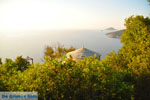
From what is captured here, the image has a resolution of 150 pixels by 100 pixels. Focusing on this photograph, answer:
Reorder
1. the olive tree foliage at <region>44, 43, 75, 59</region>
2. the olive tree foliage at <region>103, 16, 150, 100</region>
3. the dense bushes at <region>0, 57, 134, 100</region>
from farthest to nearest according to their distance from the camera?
the olive tree foliage at <region>44, 43, 75, 59</region>, the olive tree foliage at <region>103, 16, 150, 100</region>, the dense bushes at <region>0, 57, 134, 100</region>

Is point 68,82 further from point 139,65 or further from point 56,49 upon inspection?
point 56,49

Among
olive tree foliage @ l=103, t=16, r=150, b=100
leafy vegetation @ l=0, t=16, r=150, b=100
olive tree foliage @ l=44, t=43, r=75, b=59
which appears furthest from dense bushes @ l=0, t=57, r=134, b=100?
olive tree foliage @ l=44, t=43, r=75, b=59

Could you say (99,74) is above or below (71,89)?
above

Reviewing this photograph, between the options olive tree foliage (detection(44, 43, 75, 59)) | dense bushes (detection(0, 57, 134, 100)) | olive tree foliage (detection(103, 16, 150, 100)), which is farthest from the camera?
olive tree foliage (detection(44, 43, 75, 59))

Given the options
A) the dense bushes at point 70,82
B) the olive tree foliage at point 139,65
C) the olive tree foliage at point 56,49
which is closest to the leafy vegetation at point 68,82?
the dense bushes at point 70,82

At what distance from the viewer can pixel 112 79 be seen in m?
3.54

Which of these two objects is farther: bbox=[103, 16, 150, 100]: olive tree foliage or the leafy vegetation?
bbox=[103, 16, 150, 100]: olive tree foliage

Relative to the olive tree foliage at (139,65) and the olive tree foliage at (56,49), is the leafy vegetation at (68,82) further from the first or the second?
the olive tree foliage at (56,49)

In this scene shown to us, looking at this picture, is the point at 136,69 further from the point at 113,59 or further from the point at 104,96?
the point at 104,96

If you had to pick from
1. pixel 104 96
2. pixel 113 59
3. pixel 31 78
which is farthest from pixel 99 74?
pixel 113 59

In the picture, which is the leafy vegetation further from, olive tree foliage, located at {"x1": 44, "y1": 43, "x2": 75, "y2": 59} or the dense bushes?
olive tree foliage, located at {"x1": 44, "y1": 43, "x2": 75, "y2": 59}

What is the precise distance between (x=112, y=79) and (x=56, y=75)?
1.65m

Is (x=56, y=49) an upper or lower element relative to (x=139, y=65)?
upper

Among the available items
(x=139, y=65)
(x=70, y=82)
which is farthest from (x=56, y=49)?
(x=70, y=82)
